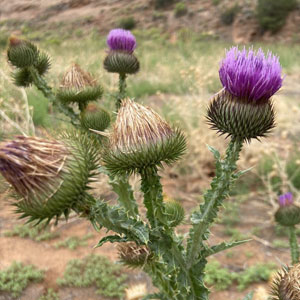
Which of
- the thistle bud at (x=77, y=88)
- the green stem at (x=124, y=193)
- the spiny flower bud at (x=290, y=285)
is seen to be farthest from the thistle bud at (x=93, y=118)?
the spiny flower bud at (x=290, y=285)

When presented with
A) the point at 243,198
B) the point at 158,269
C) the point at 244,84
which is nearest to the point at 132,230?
the point at 158,269

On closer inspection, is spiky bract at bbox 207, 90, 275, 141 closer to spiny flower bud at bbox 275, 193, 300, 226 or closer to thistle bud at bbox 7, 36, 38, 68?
spiny flower bud at bbox 275, 193, 300, 226

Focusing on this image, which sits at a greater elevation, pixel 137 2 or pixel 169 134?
pixel 137 2

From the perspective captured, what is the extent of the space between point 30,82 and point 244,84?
1953 mm

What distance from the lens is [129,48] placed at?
10.3 ft

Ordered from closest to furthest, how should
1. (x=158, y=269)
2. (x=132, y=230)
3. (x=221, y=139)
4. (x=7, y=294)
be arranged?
(x=132, y=230) → (x=158, y=269) → (x=7, y=294) → (x=221, y=139)

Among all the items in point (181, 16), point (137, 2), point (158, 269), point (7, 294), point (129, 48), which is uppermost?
point (137, 2)

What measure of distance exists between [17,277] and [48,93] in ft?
7.29

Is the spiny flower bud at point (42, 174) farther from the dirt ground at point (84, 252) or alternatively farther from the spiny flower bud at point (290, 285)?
the dirt ground at point (84, 252)

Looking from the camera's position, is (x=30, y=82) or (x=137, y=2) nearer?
(x=30, y=82)

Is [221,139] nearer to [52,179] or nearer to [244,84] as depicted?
[244,84]

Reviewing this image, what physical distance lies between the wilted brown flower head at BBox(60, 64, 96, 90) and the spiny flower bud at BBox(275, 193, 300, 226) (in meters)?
1.85

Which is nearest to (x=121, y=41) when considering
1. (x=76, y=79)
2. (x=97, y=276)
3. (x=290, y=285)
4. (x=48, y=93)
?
(x=76, y=79)

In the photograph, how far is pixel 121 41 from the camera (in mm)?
3105
